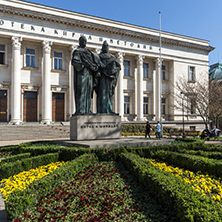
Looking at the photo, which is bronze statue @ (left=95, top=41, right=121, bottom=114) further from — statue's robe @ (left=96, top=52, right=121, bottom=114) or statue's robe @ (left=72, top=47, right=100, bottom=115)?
statue's robe @ (left=72, top=47, right=100, bottom=115)

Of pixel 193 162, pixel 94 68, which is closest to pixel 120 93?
pixel 94 68

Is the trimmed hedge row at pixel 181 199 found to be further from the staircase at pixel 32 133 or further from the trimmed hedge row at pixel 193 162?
the staircase at pixel 32 133

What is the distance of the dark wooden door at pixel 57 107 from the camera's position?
32.2 metres

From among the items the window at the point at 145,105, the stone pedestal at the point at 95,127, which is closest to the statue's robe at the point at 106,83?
the stone pedestal at the point at 95,127

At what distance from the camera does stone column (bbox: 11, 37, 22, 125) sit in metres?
28.1

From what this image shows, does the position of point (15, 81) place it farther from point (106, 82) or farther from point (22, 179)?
point (22, 179)

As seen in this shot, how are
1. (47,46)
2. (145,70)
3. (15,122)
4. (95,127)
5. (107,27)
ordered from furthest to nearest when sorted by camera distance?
(145,70) < (107,27) < (47,46) < (15,122) < (95,127)

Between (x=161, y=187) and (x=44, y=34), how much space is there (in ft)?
94.5

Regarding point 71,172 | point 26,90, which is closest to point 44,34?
point 26,90

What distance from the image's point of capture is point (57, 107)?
32.5 metres

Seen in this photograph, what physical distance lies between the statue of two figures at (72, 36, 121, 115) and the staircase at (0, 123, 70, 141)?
12.9m

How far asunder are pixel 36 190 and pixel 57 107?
28.3 metres

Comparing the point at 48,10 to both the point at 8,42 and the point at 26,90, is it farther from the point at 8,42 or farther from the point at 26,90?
the point at 26,90

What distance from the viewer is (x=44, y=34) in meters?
29.6
